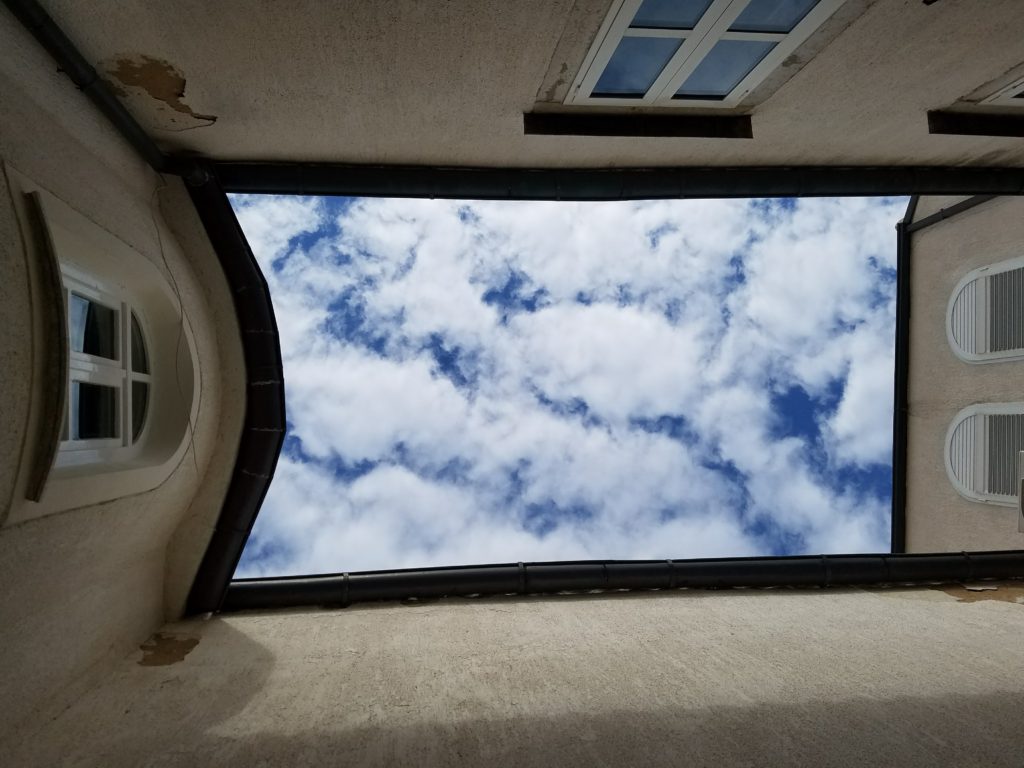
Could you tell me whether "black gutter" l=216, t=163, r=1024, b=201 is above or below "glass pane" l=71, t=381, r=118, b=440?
above

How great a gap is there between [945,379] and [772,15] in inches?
216

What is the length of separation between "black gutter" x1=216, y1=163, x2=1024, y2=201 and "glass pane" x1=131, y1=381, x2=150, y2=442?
1.77 meters

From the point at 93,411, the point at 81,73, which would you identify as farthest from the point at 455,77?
the point at 93,411

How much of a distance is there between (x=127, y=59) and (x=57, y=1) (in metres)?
0.54

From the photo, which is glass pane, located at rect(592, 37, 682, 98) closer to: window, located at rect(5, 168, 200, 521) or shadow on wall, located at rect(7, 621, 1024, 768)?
window, located at rect(5, 168, 200, 521)

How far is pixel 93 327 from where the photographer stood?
4.44 m

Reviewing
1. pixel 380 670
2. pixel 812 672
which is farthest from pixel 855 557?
pixel 380 670

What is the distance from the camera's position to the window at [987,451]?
677cm

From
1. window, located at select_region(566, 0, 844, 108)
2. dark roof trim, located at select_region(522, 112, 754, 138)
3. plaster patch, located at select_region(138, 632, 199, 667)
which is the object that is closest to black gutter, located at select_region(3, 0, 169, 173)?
dark roof trim, located at select_region(522, 112, 754, 138)

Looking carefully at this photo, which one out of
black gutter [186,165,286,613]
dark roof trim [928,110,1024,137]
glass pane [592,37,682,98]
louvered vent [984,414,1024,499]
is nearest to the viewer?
glass pane [592,37,682,98]

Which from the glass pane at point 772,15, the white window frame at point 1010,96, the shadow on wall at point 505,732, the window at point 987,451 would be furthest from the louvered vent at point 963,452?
the glass pane at point 772,15

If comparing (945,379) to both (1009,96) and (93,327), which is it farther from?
(93,327)

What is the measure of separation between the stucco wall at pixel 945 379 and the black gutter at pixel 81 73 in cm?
821

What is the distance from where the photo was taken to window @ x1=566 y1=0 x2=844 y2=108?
13.5 ft
